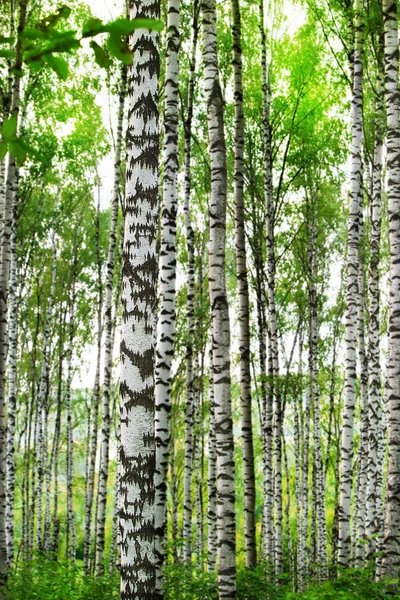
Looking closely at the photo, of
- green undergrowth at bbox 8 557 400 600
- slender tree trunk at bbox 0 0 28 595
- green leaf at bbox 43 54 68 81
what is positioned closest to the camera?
green leaf at bbox 43 54 68 81

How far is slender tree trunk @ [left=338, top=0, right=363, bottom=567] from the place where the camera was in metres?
7.60

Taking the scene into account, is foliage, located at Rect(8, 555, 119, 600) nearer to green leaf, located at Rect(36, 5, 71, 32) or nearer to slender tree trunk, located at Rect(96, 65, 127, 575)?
slender tree trunk, located at Rect(96, 65, 127, 575)

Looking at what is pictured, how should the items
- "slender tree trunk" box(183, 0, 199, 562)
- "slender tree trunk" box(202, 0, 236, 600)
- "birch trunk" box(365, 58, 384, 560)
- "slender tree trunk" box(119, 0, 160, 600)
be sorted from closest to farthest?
1. "slender tree trunk" box(119, 0, 160, 600)
2. "slender tree trunk" box(202, 0, 236, 600)
3. "slender tree trunk" box(183, 0, 199, 562)
4. "birch trunk" box(365, 58, 384, 560)

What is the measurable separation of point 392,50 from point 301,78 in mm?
5002

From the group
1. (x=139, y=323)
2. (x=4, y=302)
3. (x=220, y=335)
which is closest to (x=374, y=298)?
(x=220, y=335)

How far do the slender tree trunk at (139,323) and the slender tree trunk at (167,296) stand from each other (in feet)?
7.80

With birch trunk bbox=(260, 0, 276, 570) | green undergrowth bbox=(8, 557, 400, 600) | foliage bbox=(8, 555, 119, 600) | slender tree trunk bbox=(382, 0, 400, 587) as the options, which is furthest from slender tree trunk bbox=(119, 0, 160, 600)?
birch trunk bbox=(260, 0, 276, 570)

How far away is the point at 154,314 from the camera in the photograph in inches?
141

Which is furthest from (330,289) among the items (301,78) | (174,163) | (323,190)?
(174,163)

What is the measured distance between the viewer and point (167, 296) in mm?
6301

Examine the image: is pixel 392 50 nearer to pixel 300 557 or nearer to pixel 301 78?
pixel 301 78

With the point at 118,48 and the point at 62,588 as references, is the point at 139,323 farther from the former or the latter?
the point at 62,588

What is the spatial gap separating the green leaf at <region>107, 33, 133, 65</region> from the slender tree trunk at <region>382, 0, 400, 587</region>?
613 centimetres

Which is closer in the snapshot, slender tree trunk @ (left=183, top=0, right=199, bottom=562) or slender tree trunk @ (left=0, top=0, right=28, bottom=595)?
slender tree trunk @ (left=0, top=0, right=28, bottom=595)
